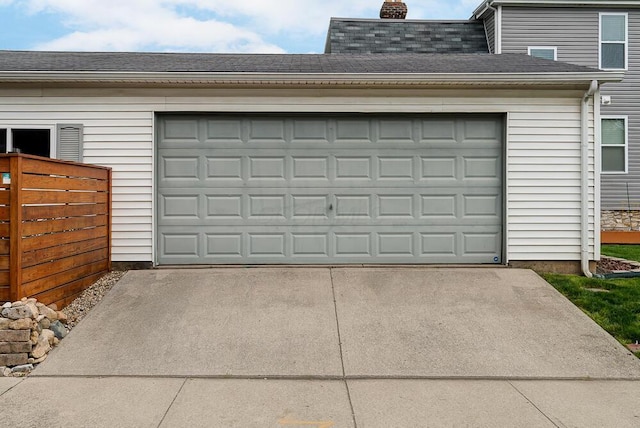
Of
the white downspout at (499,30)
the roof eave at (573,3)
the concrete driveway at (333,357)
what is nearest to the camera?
the concrete driveway at (333,357)

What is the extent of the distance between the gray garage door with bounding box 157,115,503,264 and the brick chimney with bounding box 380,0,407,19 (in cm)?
1268

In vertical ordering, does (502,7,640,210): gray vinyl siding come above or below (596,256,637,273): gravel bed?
above

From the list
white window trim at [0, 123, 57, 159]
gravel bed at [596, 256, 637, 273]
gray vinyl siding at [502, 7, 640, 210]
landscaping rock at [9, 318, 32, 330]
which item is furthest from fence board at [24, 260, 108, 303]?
gray vinyl siding at [502, 7, 640, 210]

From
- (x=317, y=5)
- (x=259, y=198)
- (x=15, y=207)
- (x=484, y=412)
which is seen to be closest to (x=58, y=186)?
(x=15, y=207)

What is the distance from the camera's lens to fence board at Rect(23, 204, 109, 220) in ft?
18.0

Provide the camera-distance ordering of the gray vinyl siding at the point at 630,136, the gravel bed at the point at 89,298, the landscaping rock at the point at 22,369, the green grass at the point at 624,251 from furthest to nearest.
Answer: the gray vinyl siding at the point at 630,136, the green grass at the point at 624,251, the gravel bed at the point at 89,298, the landscaping rock at the point at 22,369

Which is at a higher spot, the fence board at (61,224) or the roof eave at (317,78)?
the roof eave at (317,78)

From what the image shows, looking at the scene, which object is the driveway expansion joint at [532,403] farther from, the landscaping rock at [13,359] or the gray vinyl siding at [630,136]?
the gray vinyl siding at [630,136]

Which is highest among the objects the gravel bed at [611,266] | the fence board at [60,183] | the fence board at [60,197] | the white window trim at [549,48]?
the white window trim at [549,48]

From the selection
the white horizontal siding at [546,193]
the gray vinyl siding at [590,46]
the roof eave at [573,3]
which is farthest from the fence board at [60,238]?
the roof eave at [573,3]

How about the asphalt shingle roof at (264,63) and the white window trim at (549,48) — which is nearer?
the asphalt shingle roof at (264,63)

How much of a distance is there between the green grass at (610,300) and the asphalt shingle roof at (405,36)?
400 inches

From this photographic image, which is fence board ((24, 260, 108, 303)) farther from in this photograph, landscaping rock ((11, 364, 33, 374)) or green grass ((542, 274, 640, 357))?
green grass ((542, 274, 640, 357))

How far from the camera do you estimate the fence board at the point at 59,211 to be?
5492 millimetres
